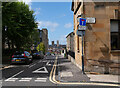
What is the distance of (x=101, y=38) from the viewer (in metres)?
9.45

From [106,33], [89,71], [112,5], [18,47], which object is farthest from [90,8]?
[18,47]

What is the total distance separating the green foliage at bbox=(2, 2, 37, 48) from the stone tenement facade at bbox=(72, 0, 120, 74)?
34.1 ft

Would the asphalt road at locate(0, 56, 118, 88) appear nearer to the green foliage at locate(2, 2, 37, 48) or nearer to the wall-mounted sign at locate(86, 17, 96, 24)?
the wall-mounted sign at locate(86, 17, 96, 24)

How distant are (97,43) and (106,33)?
1023mm

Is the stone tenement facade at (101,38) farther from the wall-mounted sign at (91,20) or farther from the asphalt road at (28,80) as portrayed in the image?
→ the asphalt road at (28,80)

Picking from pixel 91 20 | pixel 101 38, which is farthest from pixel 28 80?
pixel 91 20

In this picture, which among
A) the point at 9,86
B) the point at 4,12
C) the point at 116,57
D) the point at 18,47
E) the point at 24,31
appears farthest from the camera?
the point at 18,47

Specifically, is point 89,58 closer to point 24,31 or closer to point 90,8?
point 90,8

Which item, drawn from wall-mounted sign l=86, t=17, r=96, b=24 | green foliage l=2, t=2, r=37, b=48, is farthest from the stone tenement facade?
green foliage l=2, t=2, r=37, b=48

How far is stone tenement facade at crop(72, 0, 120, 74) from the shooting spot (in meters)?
9.28

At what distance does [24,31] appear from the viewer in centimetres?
2102

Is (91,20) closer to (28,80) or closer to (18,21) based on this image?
(28,80)

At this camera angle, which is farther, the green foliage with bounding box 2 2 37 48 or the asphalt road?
the green foliage with bounding box 2 2 37 48

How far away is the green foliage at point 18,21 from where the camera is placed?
51.3 ft
